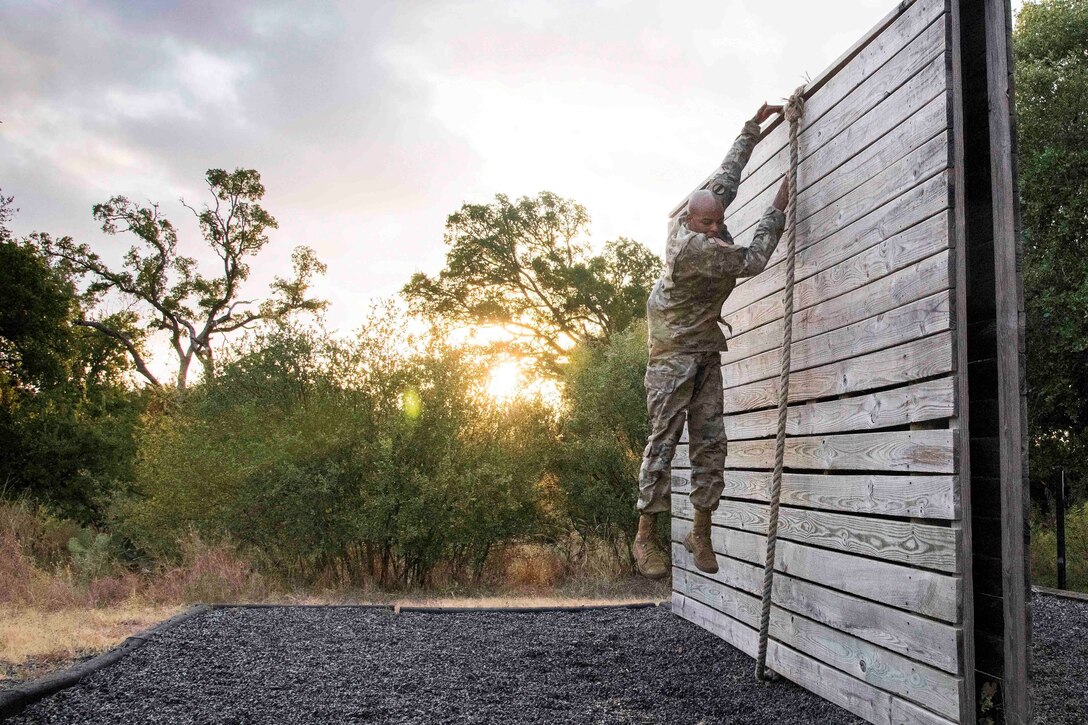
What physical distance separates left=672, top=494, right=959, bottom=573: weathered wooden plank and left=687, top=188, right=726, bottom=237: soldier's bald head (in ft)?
5.06

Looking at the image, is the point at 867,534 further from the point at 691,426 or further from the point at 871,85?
the point at 871,85

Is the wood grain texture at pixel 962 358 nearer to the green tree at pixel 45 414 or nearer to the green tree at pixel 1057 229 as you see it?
the green tree at pixel 1057 229

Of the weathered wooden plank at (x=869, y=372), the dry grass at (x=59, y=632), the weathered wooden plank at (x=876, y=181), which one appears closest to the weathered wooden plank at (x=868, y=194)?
the weathered wooden plank at (x=876, y=181)

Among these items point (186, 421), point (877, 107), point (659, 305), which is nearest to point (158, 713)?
point (659, 305)

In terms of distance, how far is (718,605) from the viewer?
17.3 feet

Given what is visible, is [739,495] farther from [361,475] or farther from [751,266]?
[361,475]

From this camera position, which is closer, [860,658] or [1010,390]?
[1010,390]

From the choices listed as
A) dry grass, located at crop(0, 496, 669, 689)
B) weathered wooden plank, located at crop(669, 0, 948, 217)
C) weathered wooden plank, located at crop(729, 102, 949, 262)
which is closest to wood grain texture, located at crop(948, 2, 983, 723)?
weathered wooden plank, located at crop(729, 102, 949, 262)

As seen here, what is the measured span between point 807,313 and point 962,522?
1.53 metres

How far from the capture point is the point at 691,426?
427 cm

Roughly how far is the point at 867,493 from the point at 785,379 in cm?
72

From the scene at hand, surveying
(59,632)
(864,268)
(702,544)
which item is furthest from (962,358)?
(59,632)

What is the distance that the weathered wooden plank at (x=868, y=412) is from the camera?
3.09m

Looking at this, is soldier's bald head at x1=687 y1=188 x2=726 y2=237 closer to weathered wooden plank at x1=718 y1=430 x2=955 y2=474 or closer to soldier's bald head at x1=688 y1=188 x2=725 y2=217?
soldier's bald head at x1=688 y1=188 x2=725 y2=217
